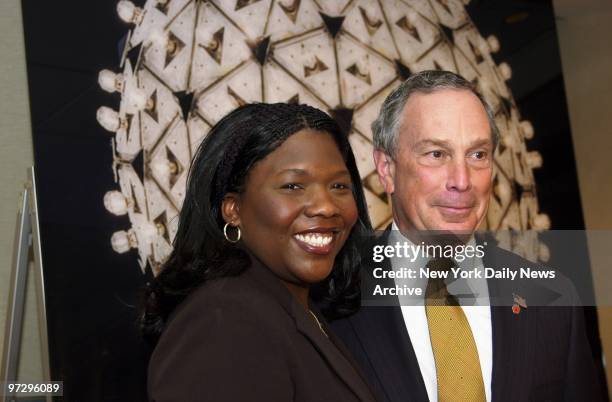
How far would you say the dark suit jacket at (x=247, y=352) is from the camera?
123 cm

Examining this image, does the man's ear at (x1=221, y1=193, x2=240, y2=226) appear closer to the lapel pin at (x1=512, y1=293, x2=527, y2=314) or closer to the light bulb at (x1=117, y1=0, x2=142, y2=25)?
the lapel pin at (x1=512, y1=293, x2=527, y2=314)

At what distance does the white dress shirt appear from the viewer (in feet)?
5.66

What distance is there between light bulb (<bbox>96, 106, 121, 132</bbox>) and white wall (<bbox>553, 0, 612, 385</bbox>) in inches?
74.2

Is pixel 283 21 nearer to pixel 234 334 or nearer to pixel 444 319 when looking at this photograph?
pixel 444 319

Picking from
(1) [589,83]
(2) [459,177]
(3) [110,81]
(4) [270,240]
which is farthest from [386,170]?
(1) [589,83]

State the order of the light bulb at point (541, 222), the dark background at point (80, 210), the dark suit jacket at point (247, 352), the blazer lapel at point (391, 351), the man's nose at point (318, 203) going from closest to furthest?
the dark suit jacket at point (247, 352) < the man's nose at point (318, 203) < the blazer lapel at point (391, 351) < the dark background at point (80, 210) < the light bulb at point (541, 222)

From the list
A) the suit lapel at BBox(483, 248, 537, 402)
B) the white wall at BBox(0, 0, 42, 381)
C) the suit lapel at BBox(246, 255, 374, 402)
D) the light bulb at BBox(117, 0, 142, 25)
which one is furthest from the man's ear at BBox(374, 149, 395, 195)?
the white wall at BBox(0, 0, 42, 381)

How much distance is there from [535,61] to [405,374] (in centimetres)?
181

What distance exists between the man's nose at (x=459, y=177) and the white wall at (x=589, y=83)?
1.47 m

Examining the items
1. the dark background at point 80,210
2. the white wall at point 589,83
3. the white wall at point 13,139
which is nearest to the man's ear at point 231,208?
the dark background at point 80,210

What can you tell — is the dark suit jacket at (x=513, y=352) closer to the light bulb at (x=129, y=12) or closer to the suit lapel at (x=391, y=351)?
the suit lapel at (x=391, y=351)

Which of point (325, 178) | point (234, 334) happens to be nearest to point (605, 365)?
point (325, 178)

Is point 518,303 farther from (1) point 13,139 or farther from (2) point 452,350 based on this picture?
(1) point 13,139

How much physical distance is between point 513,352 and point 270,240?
617 mm
